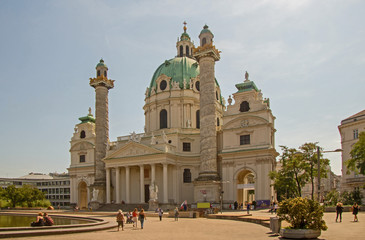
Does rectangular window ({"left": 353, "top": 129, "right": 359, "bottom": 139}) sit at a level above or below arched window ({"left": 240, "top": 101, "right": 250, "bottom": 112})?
below

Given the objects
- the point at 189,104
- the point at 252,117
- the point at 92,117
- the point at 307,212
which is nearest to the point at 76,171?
the point at 92,117

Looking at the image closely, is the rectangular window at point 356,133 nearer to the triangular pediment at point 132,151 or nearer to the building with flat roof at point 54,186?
the triangular pediment at point 132,151

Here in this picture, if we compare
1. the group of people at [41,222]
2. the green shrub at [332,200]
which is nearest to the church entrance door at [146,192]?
the green shrub at [332,200]

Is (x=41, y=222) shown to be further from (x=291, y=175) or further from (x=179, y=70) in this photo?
(x=179, y=70)

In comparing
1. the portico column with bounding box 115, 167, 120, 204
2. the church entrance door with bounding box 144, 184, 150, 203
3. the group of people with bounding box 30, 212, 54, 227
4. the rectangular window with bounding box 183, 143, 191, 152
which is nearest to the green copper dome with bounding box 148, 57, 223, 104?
the rectangular window with bounding box 183, 143, 191, 152

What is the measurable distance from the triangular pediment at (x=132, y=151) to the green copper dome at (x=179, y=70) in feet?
48.3

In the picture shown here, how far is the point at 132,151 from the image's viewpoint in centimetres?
6244

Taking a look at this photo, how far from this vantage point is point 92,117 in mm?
79125

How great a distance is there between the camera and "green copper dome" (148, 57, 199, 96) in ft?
233

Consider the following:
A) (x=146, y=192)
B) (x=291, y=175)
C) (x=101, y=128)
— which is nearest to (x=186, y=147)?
(x=146, y=192)

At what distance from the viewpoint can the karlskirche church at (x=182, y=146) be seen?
177 feet

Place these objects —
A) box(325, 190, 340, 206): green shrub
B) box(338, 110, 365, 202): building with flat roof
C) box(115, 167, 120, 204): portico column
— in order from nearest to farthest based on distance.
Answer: box(325, 190, 340, 206): green shrub < box(338, 110, 365, 202): building with flat roof < box(115, 167, 120, 204): portico column

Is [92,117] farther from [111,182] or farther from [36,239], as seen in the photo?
[36,239]

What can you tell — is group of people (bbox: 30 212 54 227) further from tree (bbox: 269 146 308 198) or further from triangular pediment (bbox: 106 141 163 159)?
triangular pediment (bbox: 106 141 163 159)
